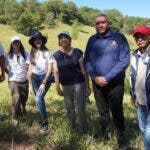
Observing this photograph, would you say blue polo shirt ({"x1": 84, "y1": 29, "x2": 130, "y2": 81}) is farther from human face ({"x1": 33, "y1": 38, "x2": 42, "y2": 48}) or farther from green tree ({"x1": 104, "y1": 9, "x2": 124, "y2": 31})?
green tree ({"x1": 104, "y1": 9, "x2": 124, "y2": 31})

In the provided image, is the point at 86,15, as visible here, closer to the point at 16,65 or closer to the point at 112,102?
the point at 16,65

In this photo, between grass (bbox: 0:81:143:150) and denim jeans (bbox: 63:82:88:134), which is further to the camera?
denim jeans (bbox: 63:82:88:134)

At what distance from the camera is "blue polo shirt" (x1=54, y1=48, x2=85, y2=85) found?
7219mm

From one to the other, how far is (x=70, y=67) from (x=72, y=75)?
14 centimetres

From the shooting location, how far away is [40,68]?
7.87 meters

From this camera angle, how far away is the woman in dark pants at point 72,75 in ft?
23.7

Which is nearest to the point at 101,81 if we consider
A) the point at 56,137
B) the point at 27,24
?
the point at 56,137

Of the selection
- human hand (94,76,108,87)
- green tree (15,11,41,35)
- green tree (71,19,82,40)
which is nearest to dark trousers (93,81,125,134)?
human hand (94,76,108,87)

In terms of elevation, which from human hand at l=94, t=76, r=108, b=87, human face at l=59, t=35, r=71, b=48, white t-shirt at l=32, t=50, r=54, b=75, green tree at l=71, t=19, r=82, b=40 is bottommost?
green tree at l=71, t=19, r=82, b=40

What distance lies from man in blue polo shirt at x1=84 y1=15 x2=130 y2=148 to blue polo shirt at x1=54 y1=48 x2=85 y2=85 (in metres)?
0.25

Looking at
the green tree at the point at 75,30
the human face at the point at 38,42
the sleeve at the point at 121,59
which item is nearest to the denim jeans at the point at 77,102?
the sleeve at the point at 121,59

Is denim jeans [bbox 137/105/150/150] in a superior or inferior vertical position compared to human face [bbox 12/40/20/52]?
inferior

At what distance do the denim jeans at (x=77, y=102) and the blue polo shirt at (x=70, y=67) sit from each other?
10 centimetres

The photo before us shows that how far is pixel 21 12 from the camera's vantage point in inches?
4808
